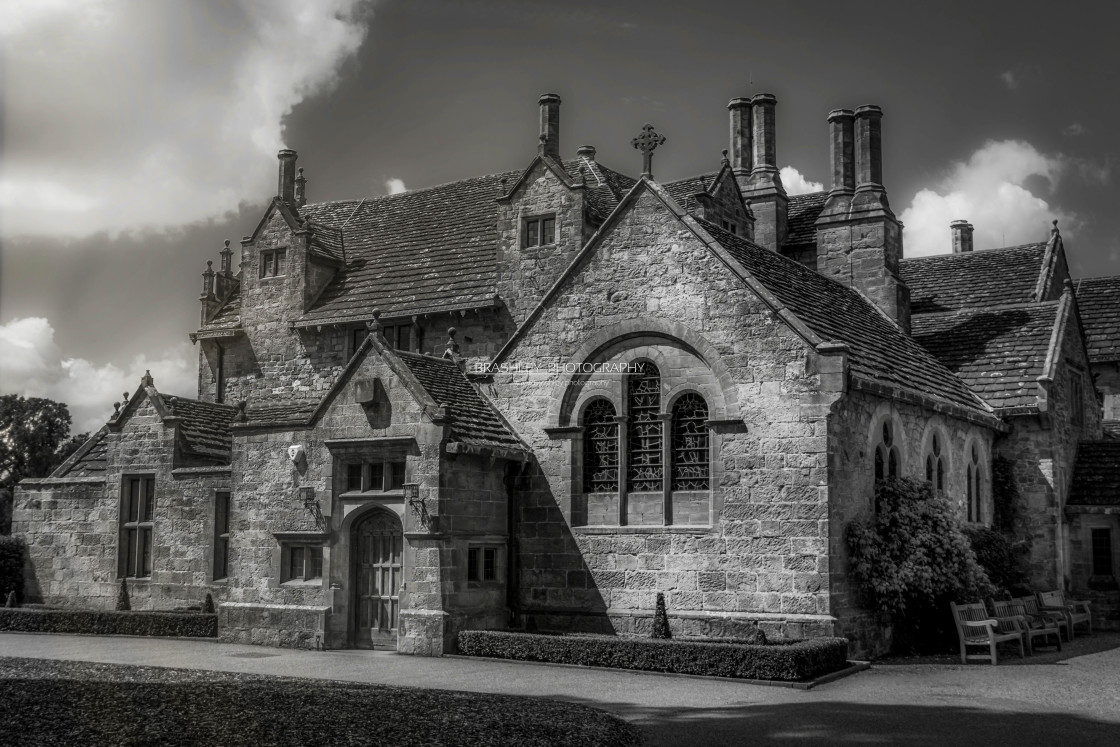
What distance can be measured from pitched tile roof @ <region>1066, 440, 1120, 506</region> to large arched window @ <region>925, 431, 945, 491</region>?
527cm

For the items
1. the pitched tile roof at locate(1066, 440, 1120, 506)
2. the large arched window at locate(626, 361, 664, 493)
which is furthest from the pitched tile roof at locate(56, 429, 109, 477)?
the pitched tile roof at locate(1066, 440, 1120, 506)

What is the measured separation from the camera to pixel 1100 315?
127ft

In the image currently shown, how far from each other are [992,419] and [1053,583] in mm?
4071

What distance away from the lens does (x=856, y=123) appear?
30.5 meters

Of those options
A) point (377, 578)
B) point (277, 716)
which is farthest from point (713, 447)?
point (277, 716)

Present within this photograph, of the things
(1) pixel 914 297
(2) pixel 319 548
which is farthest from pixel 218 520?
(1) pixel 914 297

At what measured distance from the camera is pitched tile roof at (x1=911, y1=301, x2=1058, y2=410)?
90.6 ft

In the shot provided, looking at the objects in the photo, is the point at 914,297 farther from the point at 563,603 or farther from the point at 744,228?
the point at 563,603

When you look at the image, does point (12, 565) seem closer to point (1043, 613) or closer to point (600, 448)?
point (600, 448)

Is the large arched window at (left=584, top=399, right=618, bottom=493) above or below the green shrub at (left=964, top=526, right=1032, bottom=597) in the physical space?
above

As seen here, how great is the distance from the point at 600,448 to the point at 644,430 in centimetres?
102

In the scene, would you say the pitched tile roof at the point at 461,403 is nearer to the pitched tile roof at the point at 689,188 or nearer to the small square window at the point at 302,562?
the small square window at the point at 302,562

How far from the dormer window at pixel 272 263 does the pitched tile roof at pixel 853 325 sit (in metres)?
13.9

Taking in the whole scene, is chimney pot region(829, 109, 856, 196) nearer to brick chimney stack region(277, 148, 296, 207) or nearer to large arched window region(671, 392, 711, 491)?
large arched window region(671, 392, 711, 491)
